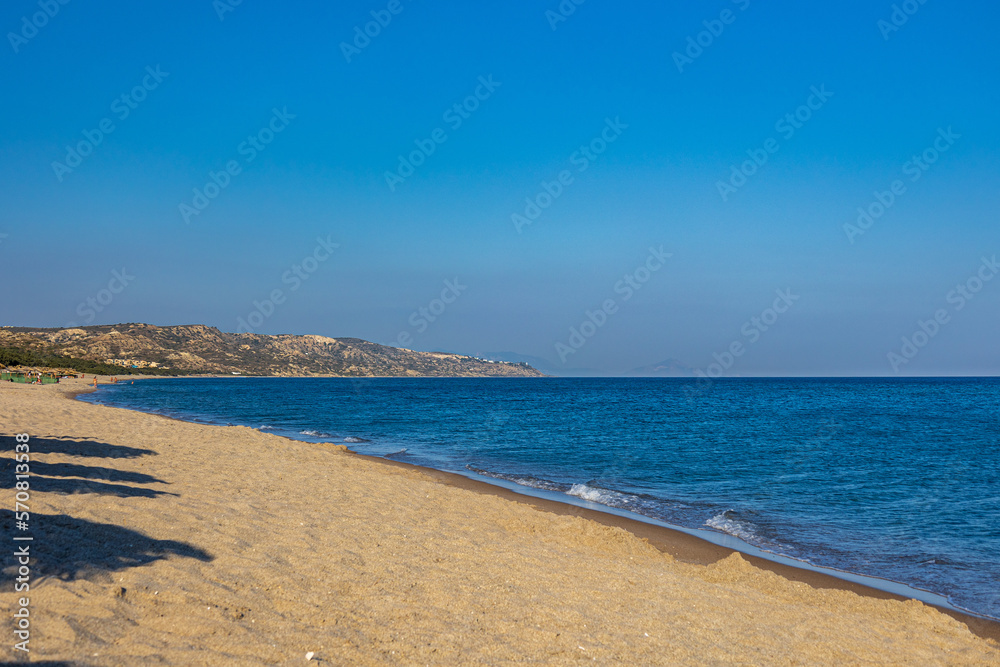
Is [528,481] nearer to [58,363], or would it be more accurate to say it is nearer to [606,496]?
[606,496]

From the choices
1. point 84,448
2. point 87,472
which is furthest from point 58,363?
point 87,472

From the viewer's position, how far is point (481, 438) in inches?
1366

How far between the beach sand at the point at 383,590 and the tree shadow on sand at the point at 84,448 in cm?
81

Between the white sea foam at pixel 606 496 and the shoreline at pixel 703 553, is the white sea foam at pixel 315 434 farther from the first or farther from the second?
the white sea foam at pixel 606 496

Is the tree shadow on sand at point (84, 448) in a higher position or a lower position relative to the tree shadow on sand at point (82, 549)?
higher

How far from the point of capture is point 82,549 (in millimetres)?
7227

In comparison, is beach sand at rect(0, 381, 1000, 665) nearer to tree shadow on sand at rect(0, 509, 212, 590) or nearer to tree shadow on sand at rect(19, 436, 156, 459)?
tree shadow on sand at rect(0, 509, 212, 590)

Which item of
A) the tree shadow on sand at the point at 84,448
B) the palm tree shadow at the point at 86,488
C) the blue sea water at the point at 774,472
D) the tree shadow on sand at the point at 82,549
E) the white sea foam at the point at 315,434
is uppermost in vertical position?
the blue sea water at the point at 774,472

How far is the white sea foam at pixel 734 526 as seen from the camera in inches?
569

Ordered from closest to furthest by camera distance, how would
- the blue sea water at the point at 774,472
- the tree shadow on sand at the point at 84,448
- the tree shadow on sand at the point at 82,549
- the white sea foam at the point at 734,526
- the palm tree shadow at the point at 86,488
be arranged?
the tree shadow on sand at the point at 82,549, the palm tree shadow at the point at 86,488, the blue sea water at the point at 774,472, the white sea foam at the point at 734,526, the tree shadow on sand at the point at 84,448

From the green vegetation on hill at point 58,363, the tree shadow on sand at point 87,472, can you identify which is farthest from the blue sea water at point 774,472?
the green vegetation on hill at point 58,363

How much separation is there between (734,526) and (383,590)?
35.9ft

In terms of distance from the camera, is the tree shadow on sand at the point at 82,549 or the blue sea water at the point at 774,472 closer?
the tree shadow on sand at the point at 82,549

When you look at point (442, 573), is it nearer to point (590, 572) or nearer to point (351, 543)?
Answer: point (351, 543)
